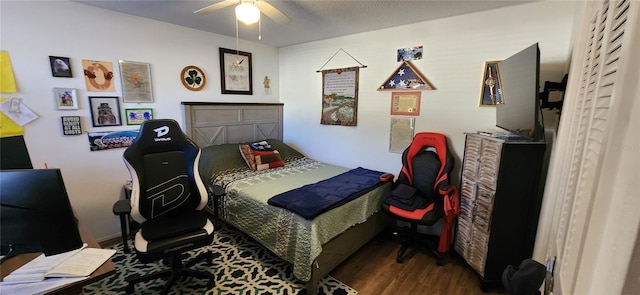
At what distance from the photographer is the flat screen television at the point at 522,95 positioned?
1.57 m

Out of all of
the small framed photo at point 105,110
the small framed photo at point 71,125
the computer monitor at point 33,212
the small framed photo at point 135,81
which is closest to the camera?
the computer monitor at point 33,212

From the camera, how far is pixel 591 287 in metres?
0.44

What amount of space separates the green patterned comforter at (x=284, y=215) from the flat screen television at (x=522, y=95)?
130 cm

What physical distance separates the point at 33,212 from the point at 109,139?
2.17 m

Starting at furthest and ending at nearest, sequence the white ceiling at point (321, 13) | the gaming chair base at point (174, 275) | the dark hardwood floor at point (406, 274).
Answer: the white ceiling at point (321, 13) → the dark hardwood floor at point (406, 274) → the gaming chair base at point (174, 275)

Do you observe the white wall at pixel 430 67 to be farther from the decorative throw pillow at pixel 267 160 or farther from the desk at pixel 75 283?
the desk at pixel 75 283

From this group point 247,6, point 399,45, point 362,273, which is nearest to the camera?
point 247,6

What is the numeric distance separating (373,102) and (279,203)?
182 centimetres

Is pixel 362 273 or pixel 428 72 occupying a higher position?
pixel 428 72

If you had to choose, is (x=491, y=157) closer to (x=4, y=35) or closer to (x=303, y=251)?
(x=303, y=251)

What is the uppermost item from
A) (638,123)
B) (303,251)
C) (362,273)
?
(638,123)

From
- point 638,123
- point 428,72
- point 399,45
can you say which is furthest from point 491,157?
point 638,123

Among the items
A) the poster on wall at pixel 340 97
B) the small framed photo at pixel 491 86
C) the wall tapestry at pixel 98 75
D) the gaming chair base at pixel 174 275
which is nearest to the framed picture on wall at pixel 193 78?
the wall tapestry at pixel 98 75

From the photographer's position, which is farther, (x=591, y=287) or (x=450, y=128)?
(x=450, y=128)
